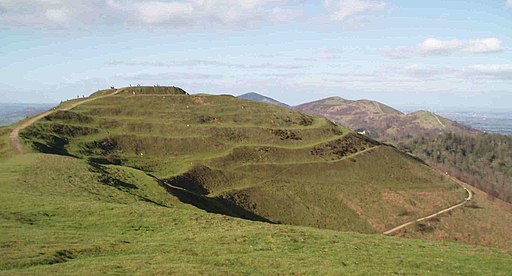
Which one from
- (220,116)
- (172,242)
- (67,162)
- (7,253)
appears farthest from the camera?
(220,116)

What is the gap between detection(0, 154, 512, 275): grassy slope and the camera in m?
22.0

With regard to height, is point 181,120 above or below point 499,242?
above

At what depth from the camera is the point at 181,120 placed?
108 metres

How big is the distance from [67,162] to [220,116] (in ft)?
211

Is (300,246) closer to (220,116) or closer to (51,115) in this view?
(51,115)

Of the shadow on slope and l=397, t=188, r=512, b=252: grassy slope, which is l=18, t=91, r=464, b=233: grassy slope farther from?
l=397, t=188, r=512, b=252: grassy slope

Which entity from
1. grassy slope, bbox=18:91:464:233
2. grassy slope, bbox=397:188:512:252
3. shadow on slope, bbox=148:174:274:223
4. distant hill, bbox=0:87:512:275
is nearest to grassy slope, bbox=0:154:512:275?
distant hill, bbox=0:87:512:275

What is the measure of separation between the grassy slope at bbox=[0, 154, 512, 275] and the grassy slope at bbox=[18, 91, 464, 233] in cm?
2903

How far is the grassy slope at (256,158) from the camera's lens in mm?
82438

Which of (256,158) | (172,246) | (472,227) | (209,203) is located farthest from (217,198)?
(472,227)

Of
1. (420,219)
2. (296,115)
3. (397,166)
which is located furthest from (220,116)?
(420,219)

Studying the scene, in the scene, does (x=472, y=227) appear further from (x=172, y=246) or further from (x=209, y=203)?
(x=172, y=246)

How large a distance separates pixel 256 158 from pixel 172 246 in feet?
238

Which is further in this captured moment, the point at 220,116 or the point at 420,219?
the point at 220,116
